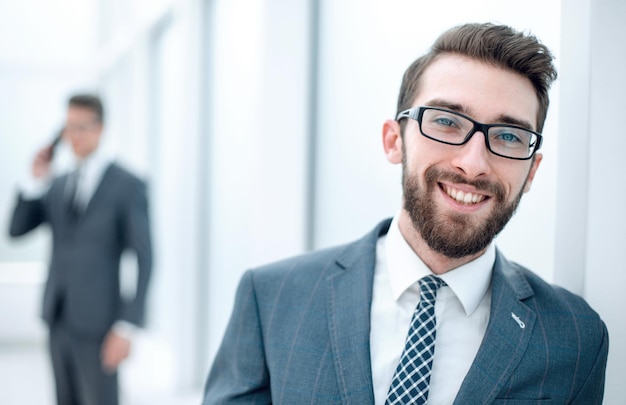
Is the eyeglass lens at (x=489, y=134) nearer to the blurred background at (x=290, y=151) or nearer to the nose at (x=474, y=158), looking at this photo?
the nose at (x=474, y=158)

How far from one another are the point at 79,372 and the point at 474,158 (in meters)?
2.26

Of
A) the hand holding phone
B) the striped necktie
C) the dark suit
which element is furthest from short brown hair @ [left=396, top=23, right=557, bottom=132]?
the hand holding phone

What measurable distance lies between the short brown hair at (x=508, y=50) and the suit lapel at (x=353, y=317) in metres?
0.46

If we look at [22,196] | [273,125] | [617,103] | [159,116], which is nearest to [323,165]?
[273,125]

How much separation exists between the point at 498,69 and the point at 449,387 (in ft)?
2.09

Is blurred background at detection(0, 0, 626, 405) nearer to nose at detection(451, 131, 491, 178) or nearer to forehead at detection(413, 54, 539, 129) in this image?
forehead at detection(413, 54, 539, 129)

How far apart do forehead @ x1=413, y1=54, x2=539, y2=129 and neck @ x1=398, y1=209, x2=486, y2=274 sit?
27 centimetres

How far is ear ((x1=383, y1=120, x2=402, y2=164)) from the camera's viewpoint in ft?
4.42

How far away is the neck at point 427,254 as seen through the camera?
1270mm

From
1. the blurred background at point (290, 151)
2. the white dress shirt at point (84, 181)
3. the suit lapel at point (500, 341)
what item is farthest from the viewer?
the white dress shirt at point (84, 181)

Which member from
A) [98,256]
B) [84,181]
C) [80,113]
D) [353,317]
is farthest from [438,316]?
[80,113]

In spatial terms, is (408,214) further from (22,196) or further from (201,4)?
(201,4)

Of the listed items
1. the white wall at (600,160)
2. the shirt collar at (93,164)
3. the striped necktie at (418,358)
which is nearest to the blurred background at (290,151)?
the white wall at (600,160)

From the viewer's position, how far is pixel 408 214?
4.17ft
